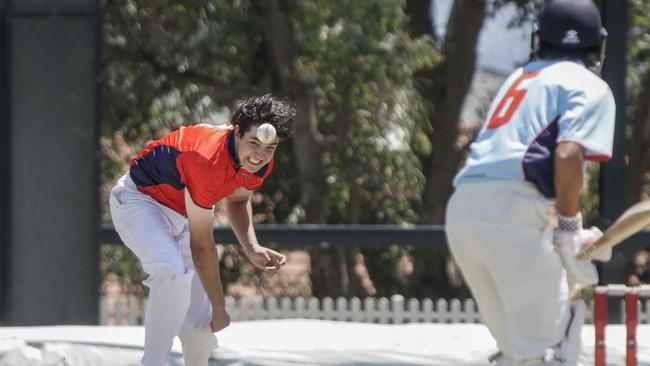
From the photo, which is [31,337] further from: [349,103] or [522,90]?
[349,103]

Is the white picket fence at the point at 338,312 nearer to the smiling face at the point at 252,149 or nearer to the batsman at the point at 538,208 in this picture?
the smiling face at the point at 252,149

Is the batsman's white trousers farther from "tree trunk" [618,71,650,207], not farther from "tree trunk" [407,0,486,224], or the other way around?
"tree trunk" [618,71,650,207]

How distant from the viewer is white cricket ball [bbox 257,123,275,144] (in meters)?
5.32

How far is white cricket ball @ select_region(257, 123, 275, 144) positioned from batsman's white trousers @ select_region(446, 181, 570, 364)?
3.64ft

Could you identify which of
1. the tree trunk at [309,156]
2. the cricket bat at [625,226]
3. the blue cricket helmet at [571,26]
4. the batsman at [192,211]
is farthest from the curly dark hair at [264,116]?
the tree trunk at [309,156]

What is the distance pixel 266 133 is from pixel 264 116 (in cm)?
→ 9

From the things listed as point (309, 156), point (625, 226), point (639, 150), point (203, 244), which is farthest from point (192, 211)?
point (639, 150)

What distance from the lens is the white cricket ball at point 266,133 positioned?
532 centimetres

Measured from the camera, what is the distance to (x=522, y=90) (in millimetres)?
4500

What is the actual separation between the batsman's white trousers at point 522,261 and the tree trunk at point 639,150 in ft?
25.5

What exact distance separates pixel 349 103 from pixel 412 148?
2.46ft

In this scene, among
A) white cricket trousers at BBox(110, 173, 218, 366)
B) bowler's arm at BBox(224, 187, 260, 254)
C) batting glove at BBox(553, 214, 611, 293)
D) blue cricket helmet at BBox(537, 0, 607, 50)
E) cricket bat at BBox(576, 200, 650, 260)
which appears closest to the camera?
cricket bat at BBox(576, 200, 650, 260)

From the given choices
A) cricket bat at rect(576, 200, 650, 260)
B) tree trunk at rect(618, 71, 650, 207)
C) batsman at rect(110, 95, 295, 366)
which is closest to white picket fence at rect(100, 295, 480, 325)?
tree trunk at rect(618, 71, 650, 207)

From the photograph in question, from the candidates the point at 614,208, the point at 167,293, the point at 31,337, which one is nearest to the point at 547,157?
the point at 167,293
